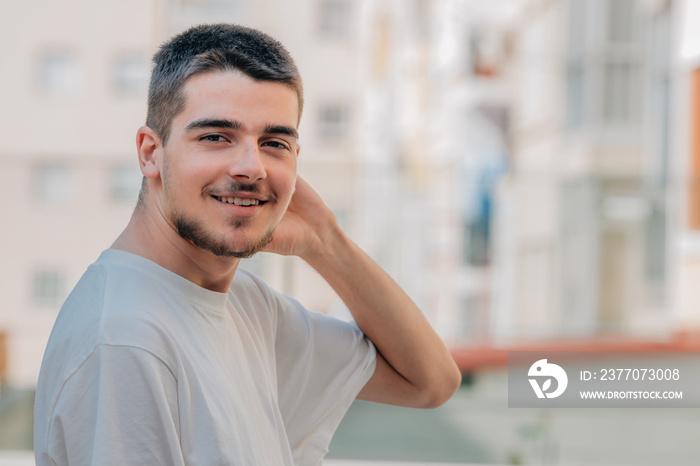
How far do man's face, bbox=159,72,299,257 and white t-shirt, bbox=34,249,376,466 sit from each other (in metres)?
0.06

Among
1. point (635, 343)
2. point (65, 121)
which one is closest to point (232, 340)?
point (635, 343)

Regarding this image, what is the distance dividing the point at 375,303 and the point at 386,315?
0.02 meters

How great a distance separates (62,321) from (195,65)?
250 millimetres

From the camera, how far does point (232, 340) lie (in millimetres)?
859

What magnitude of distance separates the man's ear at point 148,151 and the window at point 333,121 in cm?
1456

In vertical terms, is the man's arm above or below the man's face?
below

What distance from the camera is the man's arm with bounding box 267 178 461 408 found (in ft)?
3.41

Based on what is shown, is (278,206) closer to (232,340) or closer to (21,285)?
(232,340)

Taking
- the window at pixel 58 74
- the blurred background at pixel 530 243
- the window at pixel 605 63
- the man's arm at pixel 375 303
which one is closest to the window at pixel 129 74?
the window at pixel 58 74

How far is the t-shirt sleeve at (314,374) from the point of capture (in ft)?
3.44

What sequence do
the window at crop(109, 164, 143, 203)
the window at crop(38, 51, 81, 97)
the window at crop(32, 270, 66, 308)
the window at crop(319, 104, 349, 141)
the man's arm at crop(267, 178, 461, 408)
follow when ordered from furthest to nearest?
the window at crop(319, 104, 349, 141)
the window at crop(38, 51, 81, 97)
the window at crop(109, 164, 143, 203)
the window at crop(32, 270, 66, 308)
the man's arm at crop(267, 178, 461, 408)

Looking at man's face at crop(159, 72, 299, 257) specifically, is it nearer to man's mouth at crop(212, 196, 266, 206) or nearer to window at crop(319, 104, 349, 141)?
man's mouth at crop(212, 196, 266, 206)

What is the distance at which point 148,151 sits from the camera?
0.82 metres

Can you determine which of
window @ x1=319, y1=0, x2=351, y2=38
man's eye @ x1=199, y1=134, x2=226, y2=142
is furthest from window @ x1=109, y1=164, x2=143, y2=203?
window @ x1=319, y1=0, x2=351, y2=38
